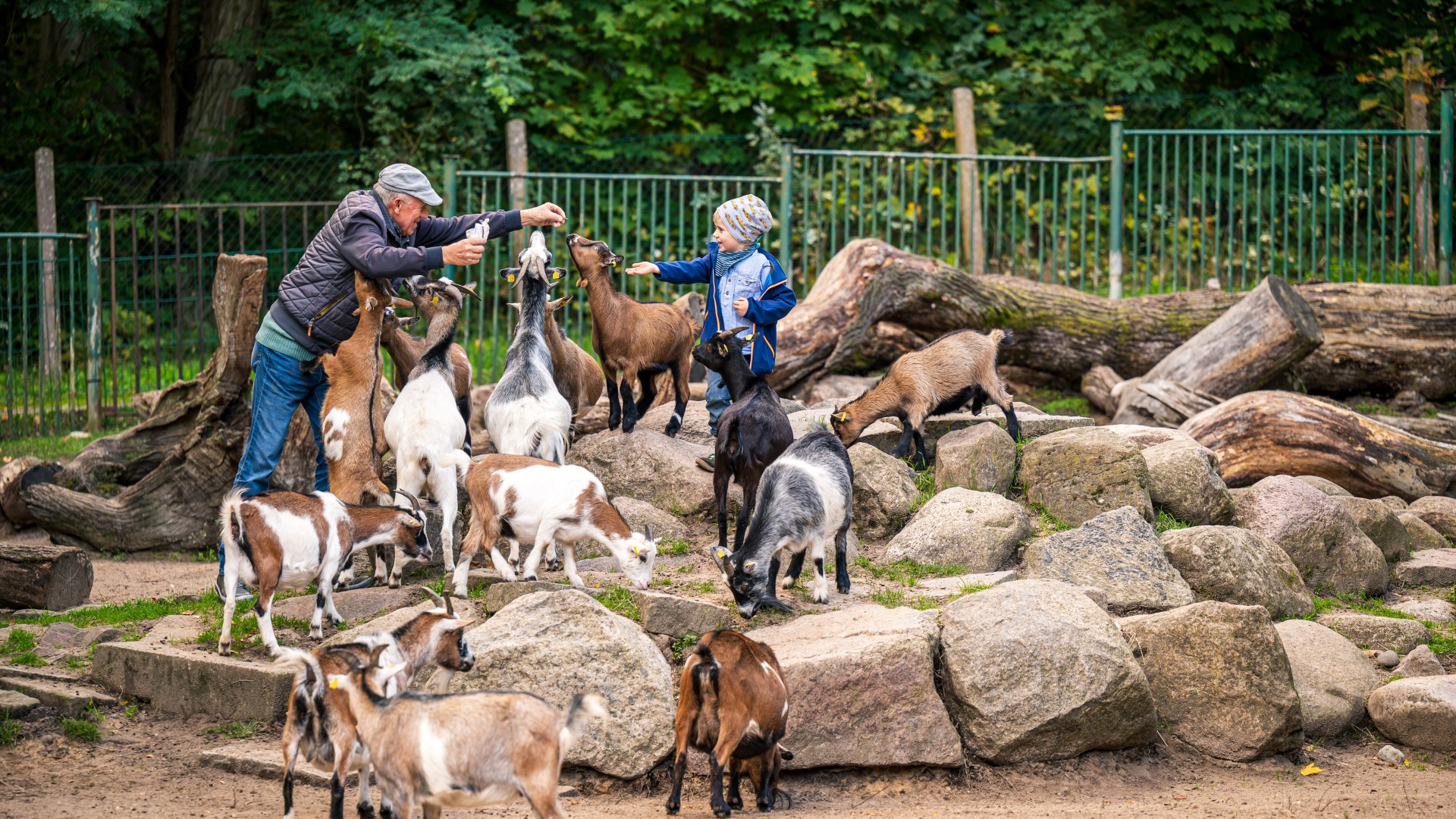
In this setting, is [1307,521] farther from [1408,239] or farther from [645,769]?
[1408,239]

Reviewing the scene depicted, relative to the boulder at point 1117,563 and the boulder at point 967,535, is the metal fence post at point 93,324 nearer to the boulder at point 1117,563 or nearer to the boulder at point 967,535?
the boulder at point 967,535

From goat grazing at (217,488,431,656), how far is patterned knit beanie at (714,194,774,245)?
2622 mm

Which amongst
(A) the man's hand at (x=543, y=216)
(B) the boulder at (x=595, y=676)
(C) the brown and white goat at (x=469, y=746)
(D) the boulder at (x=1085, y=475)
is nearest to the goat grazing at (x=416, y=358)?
(A) the man's hand at (x=543, y=216)

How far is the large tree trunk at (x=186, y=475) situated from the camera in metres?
7.48

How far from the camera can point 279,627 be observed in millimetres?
5867

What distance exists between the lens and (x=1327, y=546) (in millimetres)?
7070

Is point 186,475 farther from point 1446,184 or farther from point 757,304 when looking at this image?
point 1446,184

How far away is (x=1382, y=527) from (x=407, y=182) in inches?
221

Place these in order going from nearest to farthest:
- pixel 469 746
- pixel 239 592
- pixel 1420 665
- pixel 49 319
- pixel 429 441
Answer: pixel 469 746 → pixel 1420 665 → pixel 429 441 → pixel 239 592 → pixel 49 319

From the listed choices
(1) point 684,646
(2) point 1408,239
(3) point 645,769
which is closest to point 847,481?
(1) point 684,646

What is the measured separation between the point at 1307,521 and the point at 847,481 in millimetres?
2756

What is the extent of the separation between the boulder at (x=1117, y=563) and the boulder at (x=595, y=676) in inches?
88.0

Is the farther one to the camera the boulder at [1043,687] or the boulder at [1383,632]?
the boulder at [1383,632]

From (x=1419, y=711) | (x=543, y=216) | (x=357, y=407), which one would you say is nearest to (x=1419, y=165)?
(x=1419, y=711)
